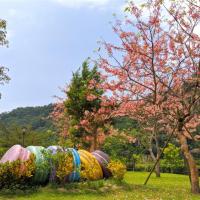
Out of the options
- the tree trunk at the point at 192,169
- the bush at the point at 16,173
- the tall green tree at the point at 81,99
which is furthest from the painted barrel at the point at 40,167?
the tall green tree at the point at 81,99

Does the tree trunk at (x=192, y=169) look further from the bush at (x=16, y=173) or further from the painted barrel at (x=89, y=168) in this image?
the bush at (x=16, y=173)

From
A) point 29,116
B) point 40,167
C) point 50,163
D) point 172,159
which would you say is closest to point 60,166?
point 50,163

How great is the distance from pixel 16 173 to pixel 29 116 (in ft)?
231

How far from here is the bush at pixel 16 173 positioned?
15.1 m

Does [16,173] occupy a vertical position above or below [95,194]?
above

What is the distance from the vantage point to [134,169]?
50406mm

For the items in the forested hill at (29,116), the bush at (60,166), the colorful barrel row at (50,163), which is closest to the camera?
the colorful barrel row at (50,163)

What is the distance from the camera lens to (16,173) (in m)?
15.3

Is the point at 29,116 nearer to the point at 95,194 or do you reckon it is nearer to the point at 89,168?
the point at 89,168

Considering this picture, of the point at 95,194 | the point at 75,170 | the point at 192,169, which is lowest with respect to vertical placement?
the point at 95,194

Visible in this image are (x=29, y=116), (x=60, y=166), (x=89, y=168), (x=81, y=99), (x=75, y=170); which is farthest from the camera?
(x=29, y=116)

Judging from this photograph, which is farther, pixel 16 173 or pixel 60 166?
pixel 60 166

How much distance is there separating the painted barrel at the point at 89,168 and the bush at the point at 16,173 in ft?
10.5

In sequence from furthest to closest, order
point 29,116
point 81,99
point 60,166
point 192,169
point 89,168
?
point 29,116 < point 81,99 < point 89,168 < point 192,169 < point 60,166
